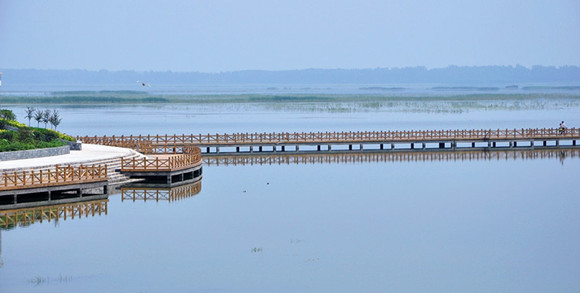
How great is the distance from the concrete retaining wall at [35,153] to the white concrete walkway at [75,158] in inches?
13.9

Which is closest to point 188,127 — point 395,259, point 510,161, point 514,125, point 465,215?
point 514,125

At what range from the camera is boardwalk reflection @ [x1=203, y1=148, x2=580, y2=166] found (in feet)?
204

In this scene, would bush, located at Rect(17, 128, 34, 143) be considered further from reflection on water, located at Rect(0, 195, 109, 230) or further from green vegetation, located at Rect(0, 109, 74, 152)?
reflection on water, located at Rect(0, 195, 109, 230)

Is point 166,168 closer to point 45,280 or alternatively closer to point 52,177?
point 52,177

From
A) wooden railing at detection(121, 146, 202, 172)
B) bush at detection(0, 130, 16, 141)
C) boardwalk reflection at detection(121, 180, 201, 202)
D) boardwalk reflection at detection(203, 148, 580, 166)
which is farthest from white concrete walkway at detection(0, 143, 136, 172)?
boardwalk reflection at detection(203, 148, 580, 166)

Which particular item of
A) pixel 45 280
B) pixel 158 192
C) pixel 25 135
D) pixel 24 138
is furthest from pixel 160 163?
pixel 45 280

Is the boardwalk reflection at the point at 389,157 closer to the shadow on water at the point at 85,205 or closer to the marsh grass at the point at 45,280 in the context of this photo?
the shadow on water at the point at 85,205

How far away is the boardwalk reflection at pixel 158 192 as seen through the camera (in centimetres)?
4406

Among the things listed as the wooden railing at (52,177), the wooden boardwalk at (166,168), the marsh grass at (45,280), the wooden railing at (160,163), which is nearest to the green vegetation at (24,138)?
the wooden railing at (52,177)

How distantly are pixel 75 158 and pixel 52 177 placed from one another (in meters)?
5.43

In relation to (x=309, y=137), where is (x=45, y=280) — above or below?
below

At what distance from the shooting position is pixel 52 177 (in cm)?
4238

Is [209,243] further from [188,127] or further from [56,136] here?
[188,127]

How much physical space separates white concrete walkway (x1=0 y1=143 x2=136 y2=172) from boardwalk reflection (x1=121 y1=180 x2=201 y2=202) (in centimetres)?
252
